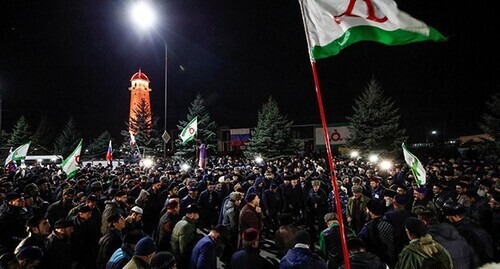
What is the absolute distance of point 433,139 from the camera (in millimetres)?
36844

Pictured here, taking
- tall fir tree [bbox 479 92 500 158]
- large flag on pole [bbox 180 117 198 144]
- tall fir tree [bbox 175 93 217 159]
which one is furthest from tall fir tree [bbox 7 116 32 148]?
tall fir tree [bbox 479 92 500 158]

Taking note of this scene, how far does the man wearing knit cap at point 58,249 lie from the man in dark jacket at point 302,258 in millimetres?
3239

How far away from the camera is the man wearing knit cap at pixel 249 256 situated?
3.83 m

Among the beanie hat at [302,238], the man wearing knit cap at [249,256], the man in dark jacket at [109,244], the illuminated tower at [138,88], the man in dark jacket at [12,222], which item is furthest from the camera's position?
the illuminated tower at [138,88]

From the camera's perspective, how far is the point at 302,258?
3.40 metres

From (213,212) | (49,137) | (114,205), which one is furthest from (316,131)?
(49,137)

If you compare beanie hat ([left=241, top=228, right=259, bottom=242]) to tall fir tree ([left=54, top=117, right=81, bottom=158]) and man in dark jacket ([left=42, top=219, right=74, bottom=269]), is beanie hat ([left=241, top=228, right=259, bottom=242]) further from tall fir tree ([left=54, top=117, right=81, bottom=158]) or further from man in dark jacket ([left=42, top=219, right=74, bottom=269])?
tall fir tree ([left=54, top=117, right=81, bottom=158])

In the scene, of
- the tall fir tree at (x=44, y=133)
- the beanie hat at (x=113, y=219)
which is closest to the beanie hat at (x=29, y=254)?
the beanie hat at (x=113, y=219)

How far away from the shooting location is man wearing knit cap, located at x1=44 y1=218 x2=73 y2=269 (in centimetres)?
409

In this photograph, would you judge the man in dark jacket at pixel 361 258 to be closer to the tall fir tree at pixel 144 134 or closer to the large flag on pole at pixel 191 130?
the large flag on pole at pixel 191 130

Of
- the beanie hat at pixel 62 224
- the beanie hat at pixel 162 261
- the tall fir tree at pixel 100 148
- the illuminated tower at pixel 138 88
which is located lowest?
the beanie hat at pixel 162 261

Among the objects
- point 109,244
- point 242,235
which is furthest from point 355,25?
point 109,244

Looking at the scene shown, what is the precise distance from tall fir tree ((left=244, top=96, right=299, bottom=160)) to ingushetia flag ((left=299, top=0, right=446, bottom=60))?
33163 millimetres

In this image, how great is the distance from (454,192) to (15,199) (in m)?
10.2
